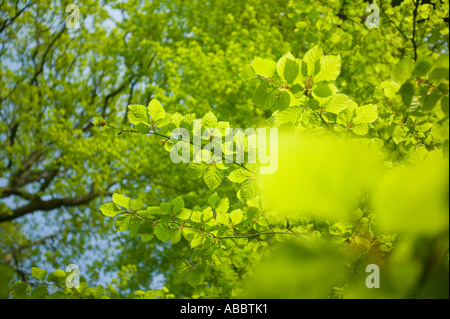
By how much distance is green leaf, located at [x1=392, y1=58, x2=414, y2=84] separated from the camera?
0.85 meters

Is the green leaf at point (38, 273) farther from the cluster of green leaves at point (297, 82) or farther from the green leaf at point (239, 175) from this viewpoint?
the cluster of green leaves at point (297, 82)

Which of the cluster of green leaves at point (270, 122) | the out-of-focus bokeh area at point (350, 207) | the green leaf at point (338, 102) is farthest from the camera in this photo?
the green leaf at point (338, 102)

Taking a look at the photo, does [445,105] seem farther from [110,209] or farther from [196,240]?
[110,209]

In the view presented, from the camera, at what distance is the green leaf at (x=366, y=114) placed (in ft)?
5.03

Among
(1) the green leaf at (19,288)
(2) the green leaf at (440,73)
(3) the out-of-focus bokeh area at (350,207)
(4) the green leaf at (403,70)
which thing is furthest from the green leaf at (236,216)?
(3) the out-of-focus bokeh area at (350,207)

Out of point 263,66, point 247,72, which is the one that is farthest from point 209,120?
point 263,66

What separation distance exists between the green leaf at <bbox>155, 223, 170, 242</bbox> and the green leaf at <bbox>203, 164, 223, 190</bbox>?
0.30 metres

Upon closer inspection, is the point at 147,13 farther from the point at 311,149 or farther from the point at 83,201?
the point at 311,149

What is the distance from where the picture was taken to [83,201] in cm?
984

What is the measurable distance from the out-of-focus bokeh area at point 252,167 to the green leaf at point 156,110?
0.12 meters

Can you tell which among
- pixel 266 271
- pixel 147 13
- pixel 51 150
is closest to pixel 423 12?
pixel 266 271

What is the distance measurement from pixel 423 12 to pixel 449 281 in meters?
4.29

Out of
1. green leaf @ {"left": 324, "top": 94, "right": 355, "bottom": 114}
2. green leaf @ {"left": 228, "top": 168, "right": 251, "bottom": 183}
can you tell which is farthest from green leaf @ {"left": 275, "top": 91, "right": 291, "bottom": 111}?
green leaf @ {"left": 228, "top": 168, "right": 251, "bottom": 183}

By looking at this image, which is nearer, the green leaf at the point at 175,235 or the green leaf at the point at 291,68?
the green leaf at the point at 291,68
